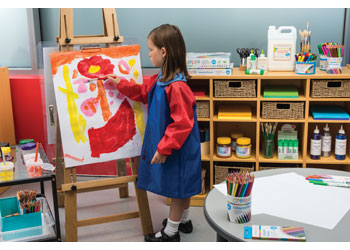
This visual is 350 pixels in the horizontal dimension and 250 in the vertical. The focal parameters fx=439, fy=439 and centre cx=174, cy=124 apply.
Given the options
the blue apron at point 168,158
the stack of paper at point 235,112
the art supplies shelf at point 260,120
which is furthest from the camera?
the stack of paper at point 235,112

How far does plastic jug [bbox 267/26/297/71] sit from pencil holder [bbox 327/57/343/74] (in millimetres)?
238

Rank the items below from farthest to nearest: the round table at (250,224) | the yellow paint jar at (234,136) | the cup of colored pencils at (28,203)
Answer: the yellow paint jar at (234,136) → the cup of colored pencils at (28,203) → the round table at (250,224)

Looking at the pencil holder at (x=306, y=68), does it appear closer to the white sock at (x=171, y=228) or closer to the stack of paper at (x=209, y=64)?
the stack of paper at (x=209, y=64)

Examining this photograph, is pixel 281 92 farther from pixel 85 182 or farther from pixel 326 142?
pixel 85 182

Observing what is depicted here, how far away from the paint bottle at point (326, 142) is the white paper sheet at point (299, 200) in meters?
1.03

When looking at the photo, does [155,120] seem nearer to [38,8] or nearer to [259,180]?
[259,180]

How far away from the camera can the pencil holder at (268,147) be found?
3016 mm

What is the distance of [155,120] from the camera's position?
241cm

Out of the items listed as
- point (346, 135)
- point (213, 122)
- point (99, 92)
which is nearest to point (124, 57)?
point (99, 92)

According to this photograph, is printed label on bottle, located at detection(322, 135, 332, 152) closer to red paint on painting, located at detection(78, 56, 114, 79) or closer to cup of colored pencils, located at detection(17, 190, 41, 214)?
red paint on painting, located at detection(78, 56, 114, 79)

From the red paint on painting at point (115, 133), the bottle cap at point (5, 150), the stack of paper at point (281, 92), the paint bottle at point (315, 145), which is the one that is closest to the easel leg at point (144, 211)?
the red paint on painting at point (115, 133)

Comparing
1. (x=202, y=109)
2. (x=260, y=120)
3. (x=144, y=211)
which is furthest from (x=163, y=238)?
(x=260, y=120)

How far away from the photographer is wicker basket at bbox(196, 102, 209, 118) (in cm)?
299

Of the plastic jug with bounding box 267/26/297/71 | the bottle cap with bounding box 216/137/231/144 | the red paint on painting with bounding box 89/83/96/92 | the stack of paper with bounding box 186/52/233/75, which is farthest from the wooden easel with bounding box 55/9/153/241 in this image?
the plastic jug with bounding box 267/26/297/71
